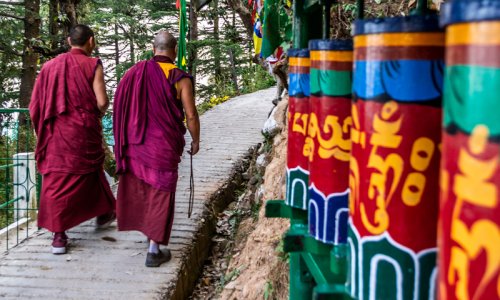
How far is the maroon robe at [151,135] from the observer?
12.1 ft

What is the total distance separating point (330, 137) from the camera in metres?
0.92

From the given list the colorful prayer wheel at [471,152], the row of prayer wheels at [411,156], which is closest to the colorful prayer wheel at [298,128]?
the row of prayer wheels at [411,156]

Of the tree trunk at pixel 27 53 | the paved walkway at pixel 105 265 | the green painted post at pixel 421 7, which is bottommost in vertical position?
the paved walkway at pixel 105 265

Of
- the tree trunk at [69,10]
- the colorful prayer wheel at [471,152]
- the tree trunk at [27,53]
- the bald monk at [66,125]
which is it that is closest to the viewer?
the colorful prayer wheel at [471,152]

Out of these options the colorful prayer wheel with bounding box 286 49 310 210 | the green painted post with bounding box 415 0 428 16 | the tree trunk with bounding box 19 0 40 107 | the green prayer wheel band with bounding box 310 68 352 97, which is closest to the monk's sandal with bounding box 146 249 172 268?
the colorful prayer wheel with bounding box 286 49 310 210

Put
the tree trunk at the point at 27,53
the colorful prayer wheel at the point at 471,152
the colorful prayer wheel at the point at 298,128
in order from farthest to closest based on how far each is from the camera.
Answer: the tree trunk at the point at 27,53 → the colorful prayer wheel at the point at 298,128 → the colorful prayer wheel at the point at 471,152

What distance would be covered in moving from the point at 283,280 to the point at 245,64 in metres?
14.1

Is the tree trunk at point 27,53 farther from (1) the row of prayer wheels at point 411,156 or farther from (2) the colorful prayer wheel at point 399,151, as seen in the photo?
(2) the colorful prayer wheel at point 399,151

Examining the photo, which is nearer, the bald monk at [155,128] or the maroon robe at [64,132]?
the bald monk at [155,128]

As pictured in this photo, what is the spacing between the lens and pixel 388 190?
650 mm

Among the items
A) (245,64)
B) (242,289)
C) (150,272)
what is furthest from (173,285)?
(245,64)

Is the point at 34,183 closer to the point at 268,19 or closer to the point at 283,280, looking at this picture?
the point at 283,280

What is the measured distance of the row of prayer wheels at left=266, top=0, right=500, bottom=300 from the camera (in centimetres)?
46

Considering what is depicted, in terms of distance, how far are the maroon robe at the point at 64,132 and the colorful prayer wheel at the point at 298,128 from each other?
304 cm
